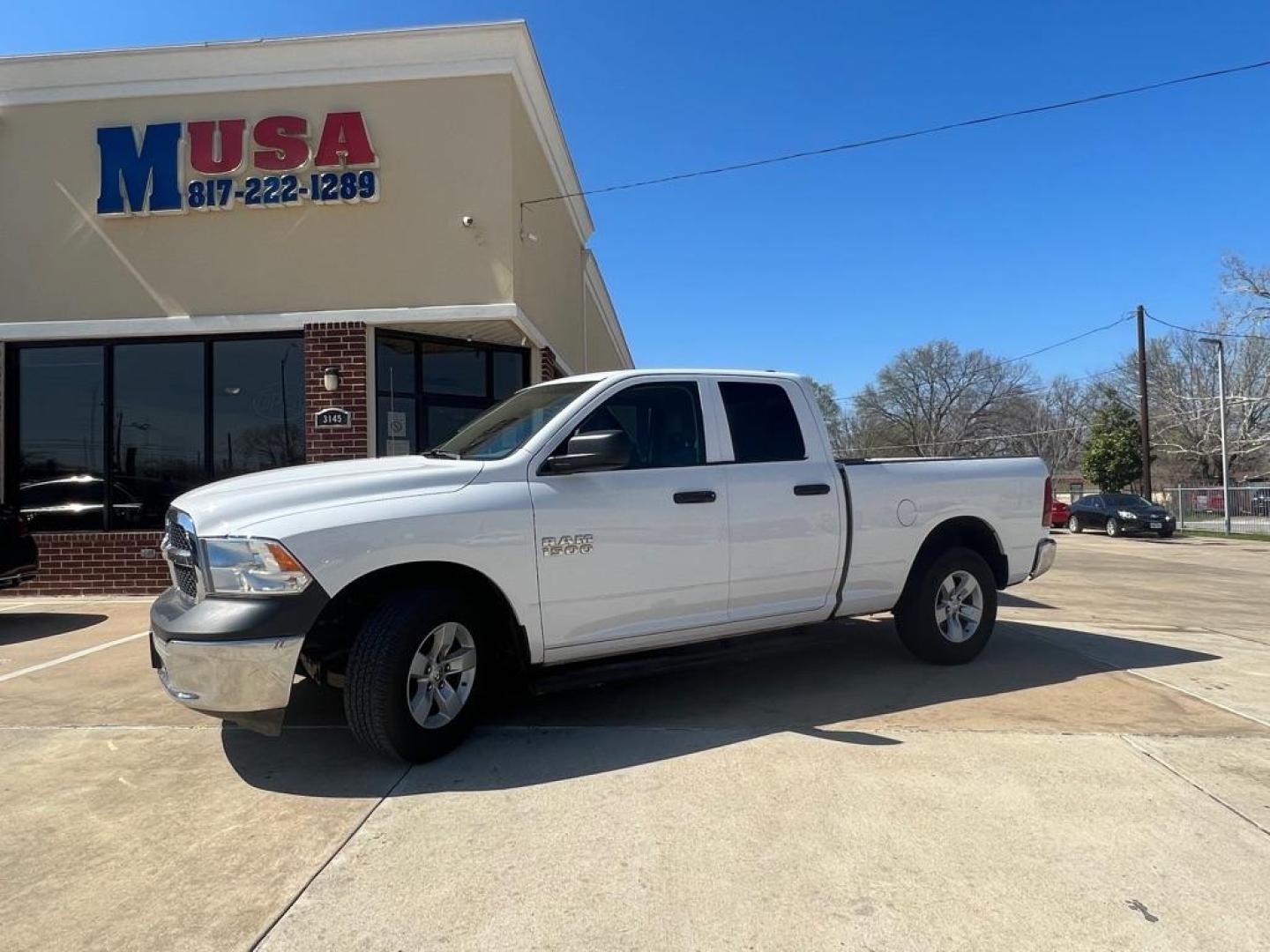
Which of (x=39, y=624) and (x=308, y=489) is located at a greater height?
(x=308, y=489)

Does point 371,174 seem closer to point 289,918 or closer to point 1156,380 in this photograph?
point 289,918

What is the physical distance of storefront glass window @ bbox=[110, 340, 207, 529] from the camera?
967 cm

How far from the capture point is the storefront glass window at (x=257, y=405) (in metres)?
9.67

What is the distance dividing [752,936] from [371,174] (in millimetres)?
9386

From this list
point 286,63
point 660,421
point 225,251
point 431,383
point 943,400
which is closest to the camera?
point 660,421

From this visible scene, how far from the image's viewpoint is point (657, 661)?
4379 mm

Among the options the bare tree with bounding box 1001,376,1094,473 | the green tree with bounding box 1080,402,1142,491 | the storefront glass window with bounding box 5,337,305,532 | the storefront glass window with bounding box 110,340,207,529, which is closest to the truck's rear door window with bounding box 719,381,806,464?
the storefront glass window with bounding box 5,337,305,532

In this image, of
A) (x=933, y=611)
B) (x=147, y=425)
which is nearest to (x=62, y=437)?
(x=147, y=425)

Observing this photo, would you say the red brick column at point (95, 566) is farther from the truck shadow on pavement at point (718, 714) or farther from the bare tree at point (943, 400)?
the bare tree at point (943, 400)

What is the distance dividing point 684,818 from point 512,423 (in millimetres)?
2360

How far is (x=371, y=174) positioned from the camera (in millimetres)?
9453

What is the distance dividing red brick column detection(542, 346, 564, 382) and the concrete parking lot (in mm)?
6827

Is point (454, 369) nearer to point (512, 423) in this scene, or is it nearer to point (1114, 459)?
point (512, 423)

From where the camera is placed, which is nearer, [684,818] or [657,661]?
[684,818]
